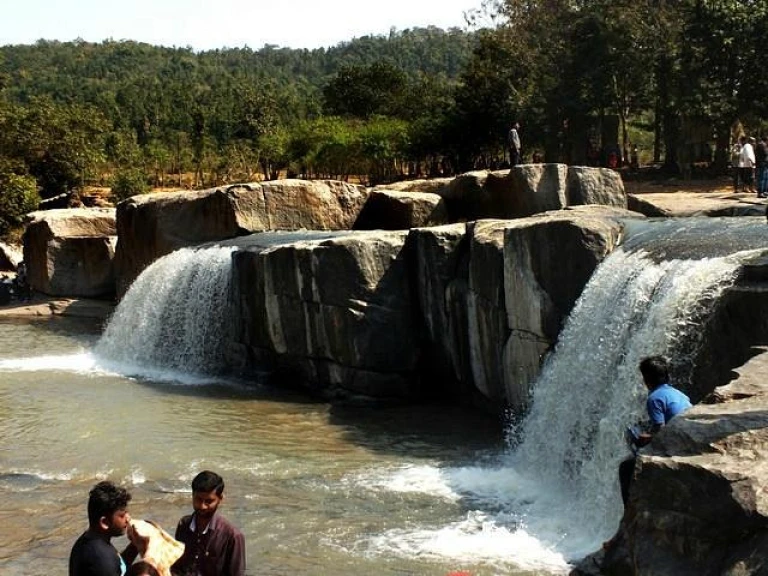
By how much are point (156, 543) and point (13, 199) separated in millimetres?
27789

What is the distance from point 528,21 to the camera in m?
30.2

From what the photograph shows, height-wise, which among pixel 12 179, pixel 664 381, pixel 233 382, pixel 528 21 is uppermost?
pixel 528 21

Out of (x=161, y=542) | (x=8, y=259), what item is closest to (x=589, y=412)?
(x=161, y=542)

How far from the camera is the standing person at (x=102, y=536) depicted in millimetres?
4199

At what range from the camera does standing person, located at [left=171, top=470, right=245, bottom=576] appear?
4613 mm

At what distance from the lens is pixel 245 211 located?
62.5 feet

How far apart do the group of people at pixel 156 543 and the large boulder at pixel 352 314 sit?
30.1 ft

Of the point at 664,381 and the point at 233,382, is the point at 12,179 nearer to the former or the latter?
the point at 233,382

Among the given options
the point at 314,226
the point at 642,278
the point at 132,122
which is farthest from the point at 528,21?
the point at 132,122

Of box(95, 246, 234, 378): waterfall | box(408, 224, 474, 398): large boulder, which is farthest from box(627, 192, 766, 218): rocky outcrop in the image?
box(95, 246, 234, 378): waterfall

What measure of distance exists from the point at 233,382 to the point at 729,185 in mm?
13301

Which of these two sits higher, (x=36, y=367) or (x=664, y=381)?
(x=664, y=381)

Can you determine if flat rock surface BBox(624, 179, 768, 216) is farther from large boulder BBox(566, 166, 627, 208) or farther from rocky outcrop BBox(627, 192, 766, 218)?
large boulder BBox(566, 166, 627, 208)

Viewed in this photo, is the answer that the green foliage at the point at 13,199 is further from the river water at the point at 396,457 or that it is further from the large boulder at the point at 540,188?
the large boulder at the point at 540,188
